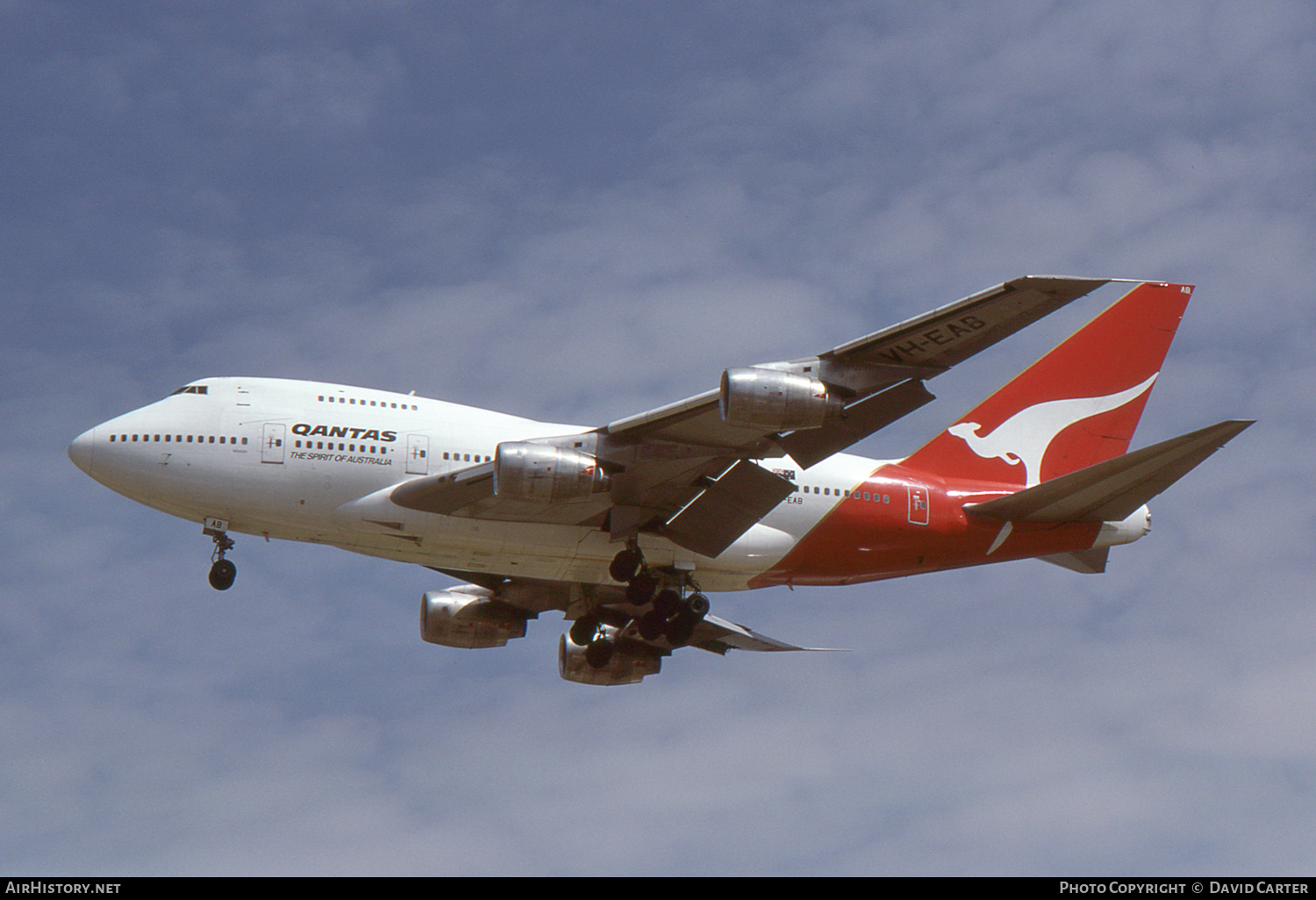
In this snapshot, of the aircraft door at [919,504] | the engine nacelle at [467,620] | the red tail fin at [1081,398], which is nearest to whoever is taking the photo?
the aircraft door at [919,504]

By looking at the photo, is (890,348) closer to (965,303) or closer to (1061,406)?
(965,303)

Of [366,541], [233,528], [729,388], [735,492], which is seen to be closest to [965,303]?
[729,388]

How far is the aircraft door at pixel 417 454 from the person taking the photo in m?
30.0

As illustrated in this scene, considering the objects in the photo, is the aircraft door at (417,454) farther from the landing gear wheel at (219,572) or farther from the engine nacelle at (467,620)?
the engine nacelle at (467,620)

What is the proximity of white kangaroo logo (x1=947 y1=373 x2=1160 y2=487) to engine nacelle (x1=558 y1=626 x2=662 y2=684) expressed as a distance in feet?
32.7

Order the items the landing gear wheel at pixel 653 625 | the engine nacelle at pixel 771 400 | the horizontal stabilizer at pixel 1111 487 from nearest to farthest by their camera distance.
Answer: the engine nacelle at pixel 771 400 < the horizontal stabilizer at pixel 1111 487 < the landing gear wheel at pixel 653 625

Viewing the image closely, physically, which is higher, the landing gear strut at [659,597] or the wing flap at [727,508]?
the wing flap at [727,508]

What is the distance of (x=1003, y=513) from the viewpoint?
3300cm

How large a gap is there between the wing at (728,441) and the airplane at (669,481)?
0.15 ft

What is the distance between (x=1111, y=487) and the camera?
31203 millimetres

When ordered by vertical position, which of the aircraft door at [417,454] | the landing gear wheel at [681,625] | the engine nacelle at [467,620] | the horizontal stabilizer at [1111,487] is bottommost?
the landing gear wheel at [681,625]

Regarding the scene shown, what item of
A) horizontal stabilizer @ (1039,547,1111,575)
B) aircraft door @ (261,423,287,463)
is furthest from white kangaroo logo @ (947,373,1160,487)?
aircraft door @ (261,423,287,463)

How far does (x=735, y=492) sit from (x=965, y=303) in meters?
7.63

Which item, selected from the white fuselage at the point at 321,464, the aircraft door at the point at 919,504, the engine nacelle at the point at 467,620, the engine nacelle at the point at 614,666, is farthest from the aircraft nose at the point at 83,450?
the aircraft door at the point at 919,504
